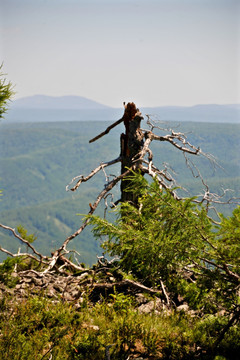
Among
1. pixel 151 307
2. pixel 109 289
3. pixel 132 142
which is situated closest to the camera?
pixel 151 307

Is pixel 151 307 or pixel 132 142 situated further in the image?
pixel 132 142

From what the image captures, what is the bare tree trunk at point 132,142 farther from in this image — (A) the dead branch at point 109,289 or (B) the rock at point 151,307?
(B) the rock at point 151,307

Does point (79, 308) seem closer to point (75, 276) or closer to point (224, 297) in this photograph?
point (75, 276)

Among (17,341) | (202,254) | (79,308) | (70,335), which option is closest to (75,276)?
(79,308)

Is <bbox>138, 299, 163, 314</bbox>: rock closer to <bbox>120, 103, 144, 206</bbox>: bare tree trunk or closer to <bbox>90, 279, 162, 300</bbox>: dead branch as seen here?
<bbox>90, 279, 162, 300</bbox>: dead branch

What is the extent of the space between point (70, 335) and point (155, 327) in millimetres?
1218

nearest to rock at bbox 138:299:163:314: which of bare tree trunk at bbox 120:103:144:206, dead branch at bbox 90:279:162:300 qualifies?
dead branch at bbox 90:279:162:300

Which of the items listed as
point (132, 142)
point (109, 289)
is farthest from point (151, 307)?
point (132, 142)

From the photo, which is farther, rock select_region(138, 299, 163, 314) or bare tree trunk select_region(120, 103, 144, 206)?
bare tree trunk select_region(120, 103, 144, 206)

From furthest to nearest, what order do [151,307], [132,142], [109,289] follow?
[132,142] → [109,289] → [151,307]

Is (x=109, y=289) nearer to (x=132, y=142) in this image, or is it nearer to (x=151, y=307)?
(x=151, y=307)

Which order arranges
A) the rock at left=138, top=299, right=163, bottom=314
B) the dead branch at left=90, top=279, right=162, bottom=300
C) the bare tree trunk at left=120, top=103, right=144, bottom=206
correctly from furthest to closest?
the bare tree trunk at left=120, top=103, right=144, bottom=206 < the dead branch at left=90, top=279, right=162, bottom=300 < the rock at left=138, top=299, right=163, bottom=314

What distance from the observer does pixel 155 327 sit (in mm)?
5547

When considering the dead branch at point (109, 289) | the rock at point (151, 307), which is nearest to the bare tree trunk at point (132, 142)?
the dead branch at point (109, 289)
